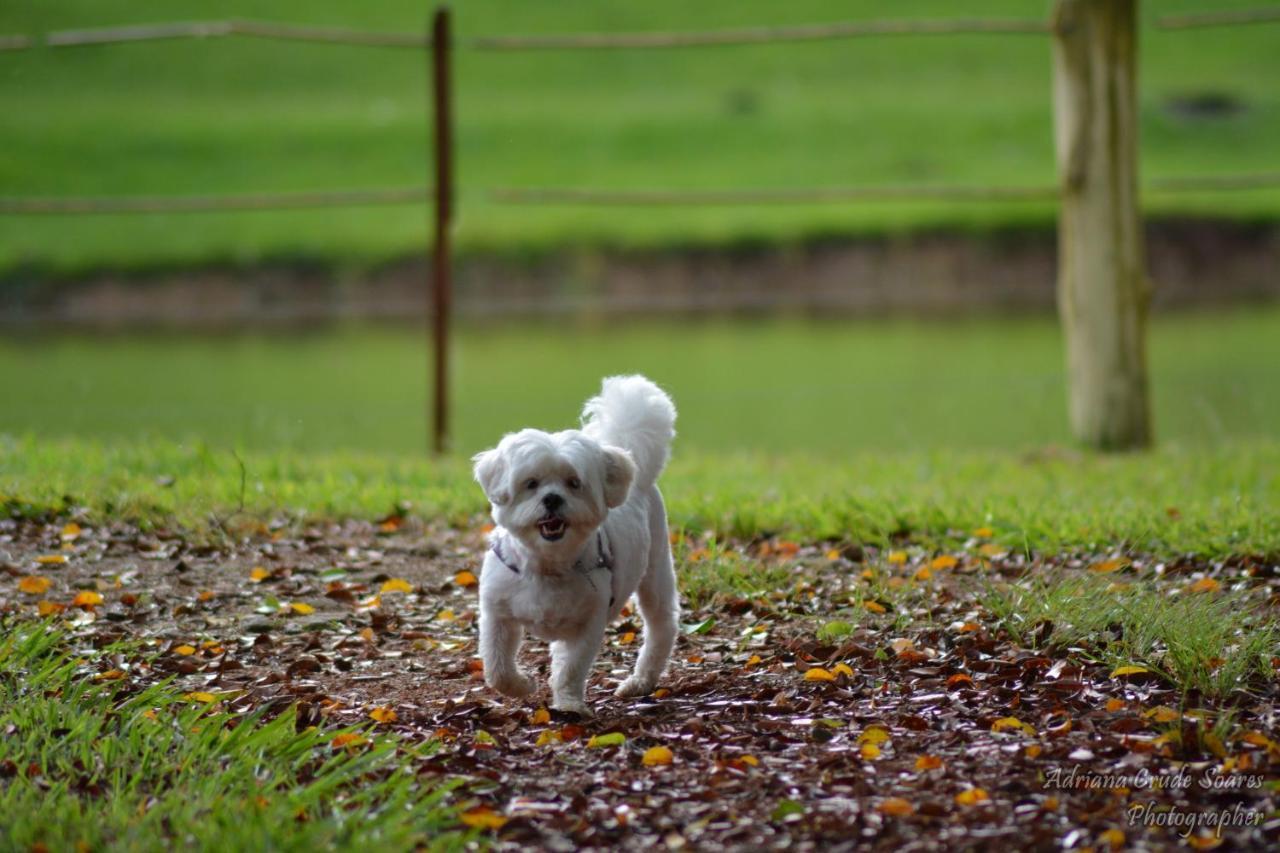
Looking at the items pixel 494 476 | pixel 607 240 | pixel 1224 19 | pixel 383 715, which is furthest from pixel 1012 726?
pixel 607 240

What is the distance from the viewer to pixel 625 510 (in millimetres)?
4684

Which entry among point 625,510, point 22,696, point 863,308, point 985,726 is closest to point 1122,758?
point 985,726

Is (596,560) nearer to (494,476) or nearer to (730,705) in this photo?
(494,476)

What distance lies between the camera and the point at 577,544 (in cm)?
430

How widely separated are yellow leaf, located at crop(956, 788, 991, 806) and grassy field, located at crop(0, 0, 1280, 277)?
2343cm

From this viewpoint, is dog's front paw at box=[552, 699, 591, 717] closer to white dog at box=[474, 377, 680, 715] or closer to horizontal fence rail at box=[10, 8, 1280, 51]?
white dog at box=[474, 377, 680, 715]

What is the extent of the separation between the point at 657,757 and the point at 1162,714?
1.35 m

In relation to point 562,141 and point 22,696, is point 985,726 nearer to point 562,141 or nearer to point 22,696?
point 22,696

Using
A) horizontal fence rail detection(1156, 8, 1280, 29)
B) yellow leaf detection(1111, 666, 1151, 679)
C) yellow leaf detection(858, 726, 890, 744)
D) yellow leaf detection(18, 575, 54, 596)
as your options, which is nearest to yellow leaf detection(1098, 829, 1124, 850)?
yellow leaf detection(858, 726, 890, 744)

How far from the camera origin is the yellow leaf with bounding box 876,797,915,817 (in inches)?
142

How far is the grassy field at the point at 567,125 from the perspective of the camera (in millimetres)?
28688

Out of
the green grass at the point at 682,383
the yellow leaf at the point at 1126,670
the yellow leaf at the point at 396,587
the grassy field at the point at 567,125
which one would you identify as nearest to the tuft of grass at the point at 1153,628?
the yellow leaf at the point at 1126,670

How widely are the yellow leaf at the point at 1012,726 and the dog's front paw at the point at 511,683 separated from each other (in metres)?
1.33

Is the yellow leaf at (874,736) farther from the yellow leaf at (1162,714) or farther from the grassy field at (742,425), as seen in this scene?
the grassy field at (742,425)
